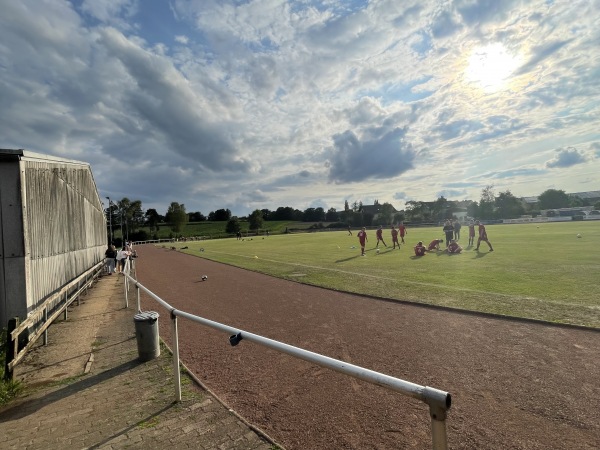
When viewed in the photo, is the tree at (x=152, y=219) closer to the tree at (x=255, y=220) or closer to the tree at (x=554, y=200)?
the tree at (x=255, y=220)

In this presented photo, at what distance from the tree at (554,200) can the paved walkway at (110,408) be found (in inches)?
5626

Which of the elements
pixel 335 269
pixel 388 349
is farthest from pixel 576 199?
pixel 388 349

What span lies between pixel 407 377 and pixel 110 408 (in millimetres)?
4081

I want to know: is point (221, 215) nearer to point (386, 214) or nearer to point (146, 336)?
point (386, 214)

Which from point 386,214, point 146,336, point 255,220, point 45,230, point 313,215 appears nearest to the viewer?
point 146,336

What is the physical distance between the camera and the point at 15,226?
707cm

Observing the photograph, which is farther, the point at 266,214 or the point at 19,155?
the point at 266,214

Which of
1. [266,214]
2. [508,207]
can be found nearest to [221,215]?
[266,214]

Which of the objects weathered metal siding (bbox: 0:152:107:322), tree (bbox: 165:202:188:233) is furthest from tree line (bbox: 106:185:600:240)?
weathered metal siding (bbox: 0:152:107:322)

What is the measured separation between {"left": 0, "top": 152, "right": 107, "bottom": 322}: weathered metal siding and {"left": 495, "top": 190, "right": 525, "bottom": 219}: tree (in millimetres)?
115878

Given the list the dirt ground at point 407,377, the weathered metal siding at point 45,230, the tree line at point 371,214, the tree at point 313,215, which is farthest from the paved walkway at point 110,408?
the tree at point 313,215

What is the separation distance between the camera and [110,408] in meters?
4.39

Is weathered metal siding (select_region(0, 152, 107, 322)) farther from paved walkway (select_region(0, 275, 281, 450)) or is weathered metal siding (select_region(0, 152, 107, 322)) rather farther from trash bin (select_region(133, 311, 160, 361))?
trash bin (select_region(133, 311, 160, 361))

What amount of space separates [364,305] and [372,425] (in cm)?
580
